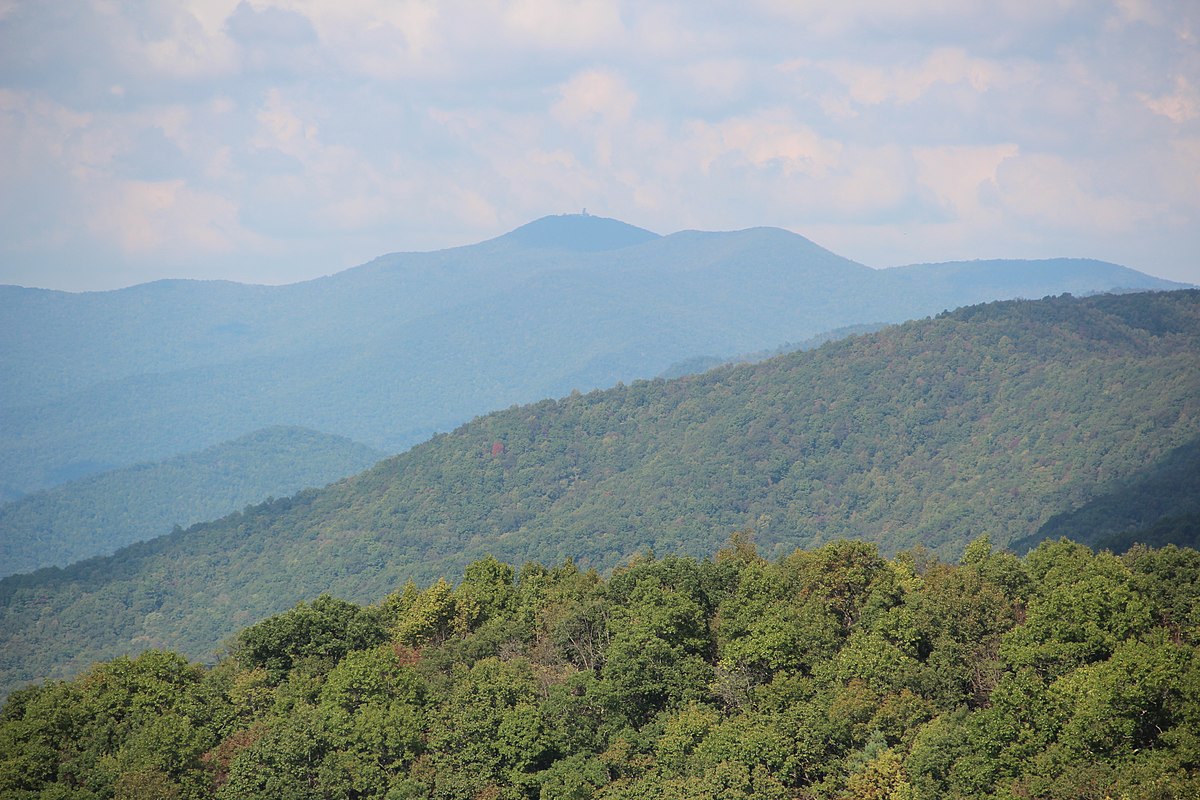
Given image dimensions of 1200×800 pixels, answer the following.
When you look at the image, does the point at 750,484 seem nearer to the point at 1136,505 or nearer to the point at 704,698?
the point at 1136,505

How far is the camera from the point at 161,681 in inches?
1839

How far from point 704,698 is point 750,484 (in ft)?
425

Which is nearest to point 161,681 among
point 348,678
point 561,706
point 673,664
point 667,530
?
point 348,678

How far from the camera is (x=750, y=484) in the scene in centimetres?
17212

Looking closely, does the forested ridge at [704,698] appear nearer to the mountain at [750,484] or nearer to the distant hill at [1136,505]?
the distant hill at [1136,505]

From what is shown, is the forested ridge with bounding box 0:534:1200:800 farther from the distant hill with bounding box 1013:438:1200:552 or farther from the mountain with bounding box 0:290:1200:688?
the mountain with bounding box 0:290:1200:688

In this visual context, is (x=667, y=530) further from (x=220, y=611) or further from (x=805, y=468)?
(x=220, y=611)

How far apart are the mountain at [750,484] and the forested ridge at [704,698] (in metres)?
87.5

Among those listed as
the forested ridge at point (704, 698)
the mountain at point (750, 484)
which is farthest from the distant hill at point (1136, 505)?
the forested ridge at point (704, 698)

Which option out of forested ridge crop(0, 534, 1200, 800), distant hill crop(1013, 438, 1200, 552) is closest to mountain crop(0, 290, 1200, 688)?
distant hill crop(1013, 438, 1200, 552)

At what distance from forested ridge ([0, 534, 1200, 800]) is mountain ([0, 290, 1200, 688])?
87457 millimetres

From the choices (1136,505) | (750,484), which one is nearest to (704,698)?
(1136,505)

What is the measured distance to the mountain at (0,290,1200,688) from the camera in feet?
474

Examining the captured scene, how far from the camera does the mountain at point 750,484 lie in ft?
474
